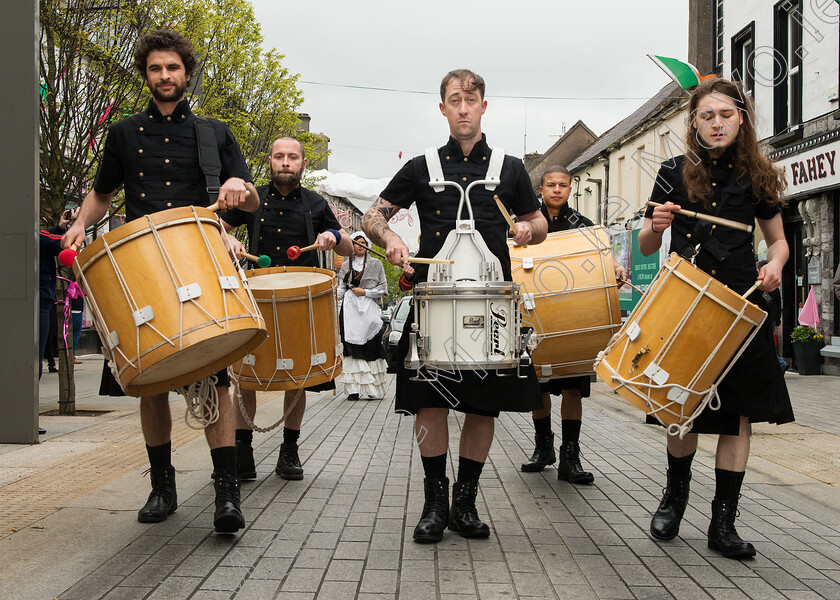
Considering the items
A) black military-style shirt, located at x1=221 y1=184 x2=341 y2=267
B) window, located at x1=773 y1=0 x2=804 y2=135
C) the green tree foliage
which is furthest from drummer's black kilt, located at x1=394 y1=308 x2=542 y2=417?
window, located at x1=773 y1=0 x2=804 y2=135

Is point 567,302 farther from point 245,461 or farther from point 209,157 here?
point 245,461

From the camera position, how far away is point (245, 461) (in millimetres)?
5668

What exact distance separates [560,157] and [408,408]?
5386 cm

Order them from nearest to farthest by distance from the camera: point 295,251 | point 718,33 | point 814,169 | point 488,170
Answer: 1. point 488,170
2. point 295,251
3. point 814,169
4. point 718,33

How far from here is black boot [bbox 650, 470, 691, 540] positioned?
427 centimetres

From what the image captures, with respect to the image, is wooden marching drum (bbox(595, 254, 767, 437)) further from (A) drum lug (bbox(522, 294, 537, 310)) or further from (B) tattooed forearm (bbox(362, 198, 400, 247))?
(B) tattooed forearm (bbox(362, 198, 400, 247))

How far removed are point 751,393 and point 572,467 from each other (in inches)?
74.9

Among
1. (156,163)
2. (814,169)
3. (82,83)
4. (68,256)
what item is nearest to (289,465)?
(156,163)

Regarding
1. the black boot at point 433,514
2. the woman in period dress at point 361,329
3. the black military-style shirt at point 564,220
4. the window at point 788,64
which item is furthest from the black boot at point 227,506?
the window at point 788,64

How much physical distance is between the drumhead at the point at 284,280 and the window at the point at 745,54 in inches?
592

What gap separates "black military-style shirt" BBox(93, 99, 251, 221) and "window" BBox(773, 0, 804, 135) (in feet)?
47.5

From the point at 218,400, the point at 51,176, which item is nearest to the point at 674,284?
the point at 218,400

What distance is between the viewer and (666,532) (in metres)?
4.25

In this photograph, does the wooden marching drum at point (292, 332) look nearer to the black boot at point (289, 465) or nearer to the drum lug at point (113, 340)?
the black boot at point (289, 465)
